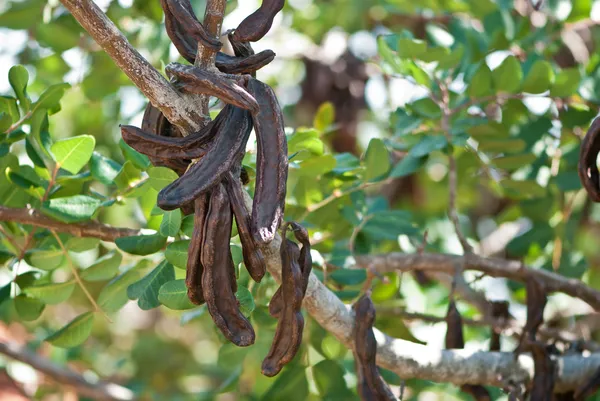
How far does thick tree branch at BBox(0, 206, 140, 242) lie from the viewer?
985mm

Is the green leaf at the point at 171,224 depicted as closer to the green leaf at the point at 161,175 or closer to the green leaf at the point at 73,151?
the green leaf at the point at 161,175

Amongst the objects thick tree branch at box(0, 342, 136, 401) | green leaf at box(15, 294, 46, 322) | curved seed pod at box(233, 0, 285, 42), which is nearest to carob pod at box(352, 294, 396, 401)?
curved seed pod at box(233, 0, 285, 42)

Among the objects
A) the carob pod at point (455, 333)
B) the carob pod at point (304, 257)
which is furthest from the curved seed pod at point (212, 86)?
the carob pod at point (455, 333)

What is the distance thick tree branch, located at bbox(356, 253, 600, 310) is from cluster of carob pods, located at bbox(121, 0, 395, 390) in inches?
18.0

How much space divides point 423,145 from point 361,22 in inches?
41.2

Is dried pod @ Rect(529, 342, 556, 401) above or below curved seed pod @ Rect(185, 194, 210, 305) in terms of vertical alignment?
below

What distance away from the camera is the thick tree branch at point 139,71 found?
713 mm

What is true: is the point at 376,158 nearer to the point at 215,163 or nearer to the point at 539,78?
the point at 539,78

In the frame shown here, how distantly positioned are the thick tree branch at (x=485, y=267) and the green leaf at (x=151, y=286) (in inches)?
13.9

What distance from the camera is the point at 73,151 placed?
101cm

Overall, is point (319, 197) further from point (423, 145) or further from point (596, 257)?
point (596, 257)

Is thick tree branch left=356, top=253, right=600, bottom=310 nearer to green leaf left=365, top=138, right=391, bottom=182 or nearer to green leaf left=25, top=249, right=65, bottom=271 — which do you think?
green leaf left=365, top=138, right=391, bottom=182

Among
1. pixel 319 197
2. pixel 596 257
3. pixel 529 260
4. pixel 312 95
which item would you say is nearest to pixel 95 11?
pixel 319 197

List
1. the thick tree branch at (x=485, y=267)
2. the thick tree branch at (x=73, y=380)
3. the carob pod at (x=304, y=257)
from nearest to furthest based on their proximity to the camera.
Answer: the carob pod at (x=304, y=257), the thick tree branch at (x=485, y=267), the thick tree branch at (x=73, y=380)
